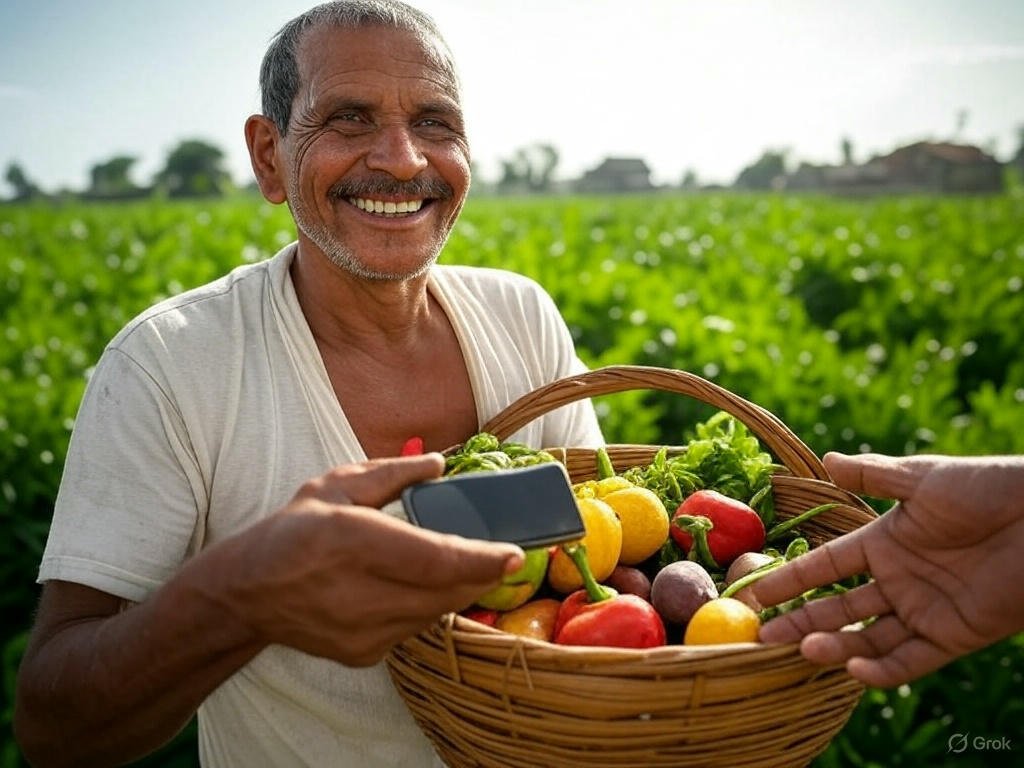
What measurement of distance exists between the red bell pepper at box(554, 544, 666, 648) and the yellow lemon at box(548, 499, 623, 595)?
3.5 inches

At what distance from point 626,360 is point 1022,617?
3.28m

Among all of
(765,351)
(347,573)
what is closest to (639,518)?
(347,573)

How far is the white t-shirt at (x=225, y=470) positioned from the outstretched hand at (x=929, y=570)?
1.17 metres

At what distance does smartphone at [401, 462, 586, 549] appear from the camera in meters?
1.49

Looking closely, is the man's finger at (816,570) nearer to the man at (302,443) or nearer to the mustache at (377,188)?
the man at (302,443)

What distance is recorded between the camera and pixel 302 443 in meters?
2.29

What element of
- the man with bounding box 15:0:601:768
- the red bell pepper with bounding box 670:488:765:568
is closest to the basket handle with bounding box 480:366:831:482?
the red bell pepper with bounding box 670:488:765:568

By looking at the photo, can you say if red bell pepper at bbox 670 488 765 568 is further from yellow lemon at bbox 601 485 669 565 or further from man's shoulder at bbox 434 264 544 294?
man's shoulder at bbox 434 264 544 294

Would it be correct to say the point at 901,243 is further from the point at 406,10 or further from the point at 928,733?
the point at 406,10

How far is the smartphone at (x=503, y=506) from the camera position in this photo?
58.5 inches

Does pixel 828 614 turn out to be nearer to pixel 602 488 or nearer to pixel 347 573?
pixel 602 488

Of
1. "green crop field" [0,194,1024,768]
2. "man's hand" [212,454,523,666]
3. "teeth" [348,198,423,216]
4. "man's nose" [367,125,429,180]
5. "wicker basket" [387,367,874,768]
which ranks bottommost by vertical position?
"green crop field" [0,194,1024,768]

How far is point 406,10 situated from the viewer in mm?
2408

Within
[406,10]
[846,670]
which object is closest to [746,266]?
[406,10]
